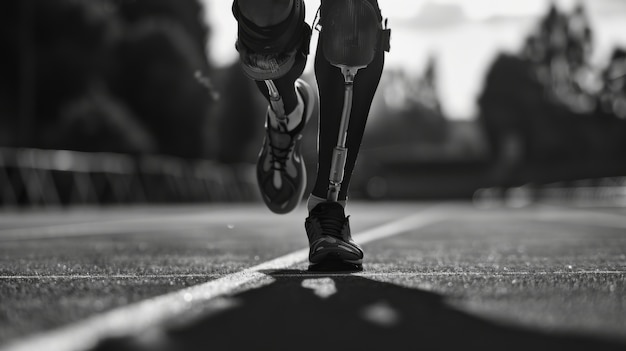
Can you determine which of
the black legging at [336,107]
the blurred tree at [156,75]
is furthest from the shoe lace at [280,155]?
the blurred tree at [156,75]

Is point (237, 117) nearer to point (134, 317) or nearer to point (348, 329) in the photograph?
point (134, 317)

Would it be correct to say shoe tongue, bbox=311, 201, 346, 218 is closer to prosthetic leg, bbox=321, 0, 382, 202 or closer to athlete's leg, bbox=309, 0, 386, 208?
athlete's leg, bbox=309, 0, 386, 208

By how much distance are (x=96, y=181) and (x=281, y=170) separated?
18.0 meters

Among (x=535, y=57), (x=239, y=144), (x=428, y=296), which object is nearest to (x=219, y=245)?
(x=428, y=296)

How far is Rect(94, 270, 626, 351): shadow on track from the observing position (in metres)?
1.43

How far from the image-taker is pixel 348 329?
1588mm

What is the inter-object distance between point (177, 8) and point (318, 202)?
38621 mm

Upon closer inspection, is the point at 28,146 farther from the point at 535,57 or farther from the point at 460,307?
the point at 535,57

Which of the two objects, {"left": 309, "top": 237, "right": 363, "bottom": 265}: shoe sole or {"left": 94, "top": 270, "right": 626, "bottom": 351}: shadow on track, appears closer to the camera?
{"left": 94, "top": 270, "right": 626, "bottom": 351}: shadow on track

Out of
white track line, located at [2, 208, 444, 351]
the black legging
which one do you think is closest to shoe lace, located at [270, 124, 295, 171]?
the black legging

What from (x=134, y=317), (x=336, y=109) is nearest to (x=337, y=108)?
(x=336, y=109)

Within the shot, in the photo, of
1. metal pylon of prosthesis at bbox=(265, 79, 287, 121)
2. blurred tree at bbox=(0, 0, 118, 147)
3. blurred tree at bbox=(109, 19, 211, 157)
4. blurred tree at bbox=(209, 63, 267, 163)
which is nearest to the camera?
metal pylon of prosthesis at bbox=(265, 79, 287, 121)

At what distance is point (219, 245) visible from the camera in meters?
4.34

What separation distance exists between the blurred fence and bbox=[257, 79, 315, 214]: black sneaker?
13995 mm
